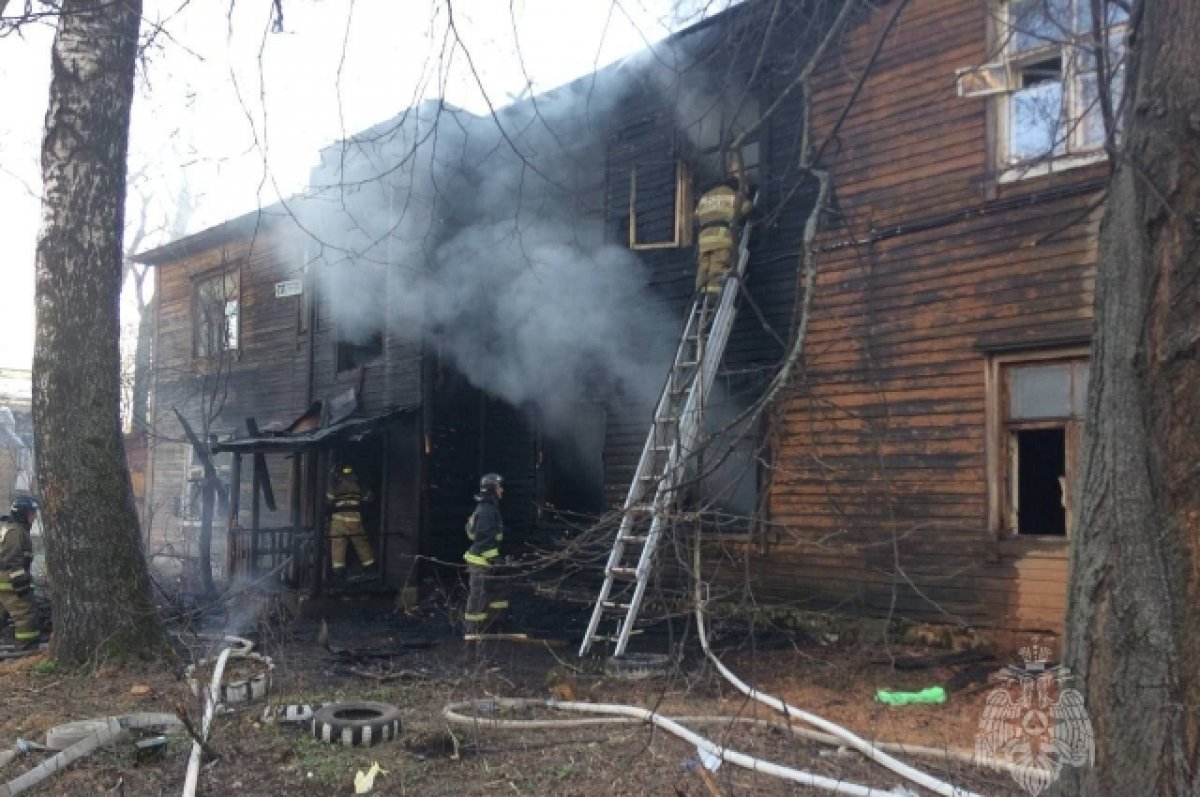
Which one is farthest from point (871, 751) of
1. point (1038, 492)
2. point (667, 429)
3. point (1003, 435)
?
point (1038, 492)

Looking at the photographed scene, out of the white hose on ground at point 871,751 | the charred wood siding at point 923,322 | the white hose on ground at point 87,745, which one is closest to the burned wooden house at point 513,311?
Answer: the charred wood siding at point 923,322

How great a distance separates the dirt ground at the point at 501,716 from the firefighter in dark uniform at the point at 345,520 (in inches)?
143

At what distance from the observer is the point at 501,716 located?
614 centimetres

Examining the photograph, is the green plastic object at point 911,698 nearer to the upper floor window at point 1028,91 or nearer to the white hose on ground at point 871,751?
the white hose on ground at point 871,751

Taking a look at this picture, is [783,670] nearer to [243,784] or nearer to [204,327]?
[243,784]

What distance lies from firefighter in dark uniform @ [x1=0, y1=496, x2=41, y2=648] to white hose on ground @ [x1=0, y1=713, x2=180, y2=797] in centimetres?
425

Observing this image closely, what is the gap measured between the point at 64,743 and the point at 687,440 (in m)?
5.20

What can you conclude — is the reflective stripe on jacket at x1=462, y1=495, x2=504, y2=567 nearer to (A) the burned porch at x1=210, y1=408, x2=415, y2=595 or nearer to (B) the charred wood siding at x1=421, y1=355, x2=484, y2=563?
(A) the burned porch at x1=210, y1=408, x2=415, y2=595

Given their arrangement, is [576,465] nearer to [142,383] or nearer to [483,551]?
[483,551]

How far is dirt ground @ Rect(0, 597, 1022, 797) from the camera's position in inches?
191

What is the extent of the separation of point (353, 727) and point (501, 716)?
103cm

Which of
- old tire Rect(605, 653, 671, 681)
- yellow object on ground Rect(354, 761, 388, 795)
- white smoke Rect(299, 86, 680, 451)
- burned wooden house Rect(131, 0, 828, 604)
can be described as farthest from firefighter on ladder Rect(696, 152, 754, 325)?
yellow object on ground Rect(354, 761, 388, 795)

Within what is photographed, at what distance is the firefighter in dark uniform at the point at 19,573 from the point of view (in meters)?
9.00

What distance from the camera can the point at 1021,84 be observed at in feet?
27.6
